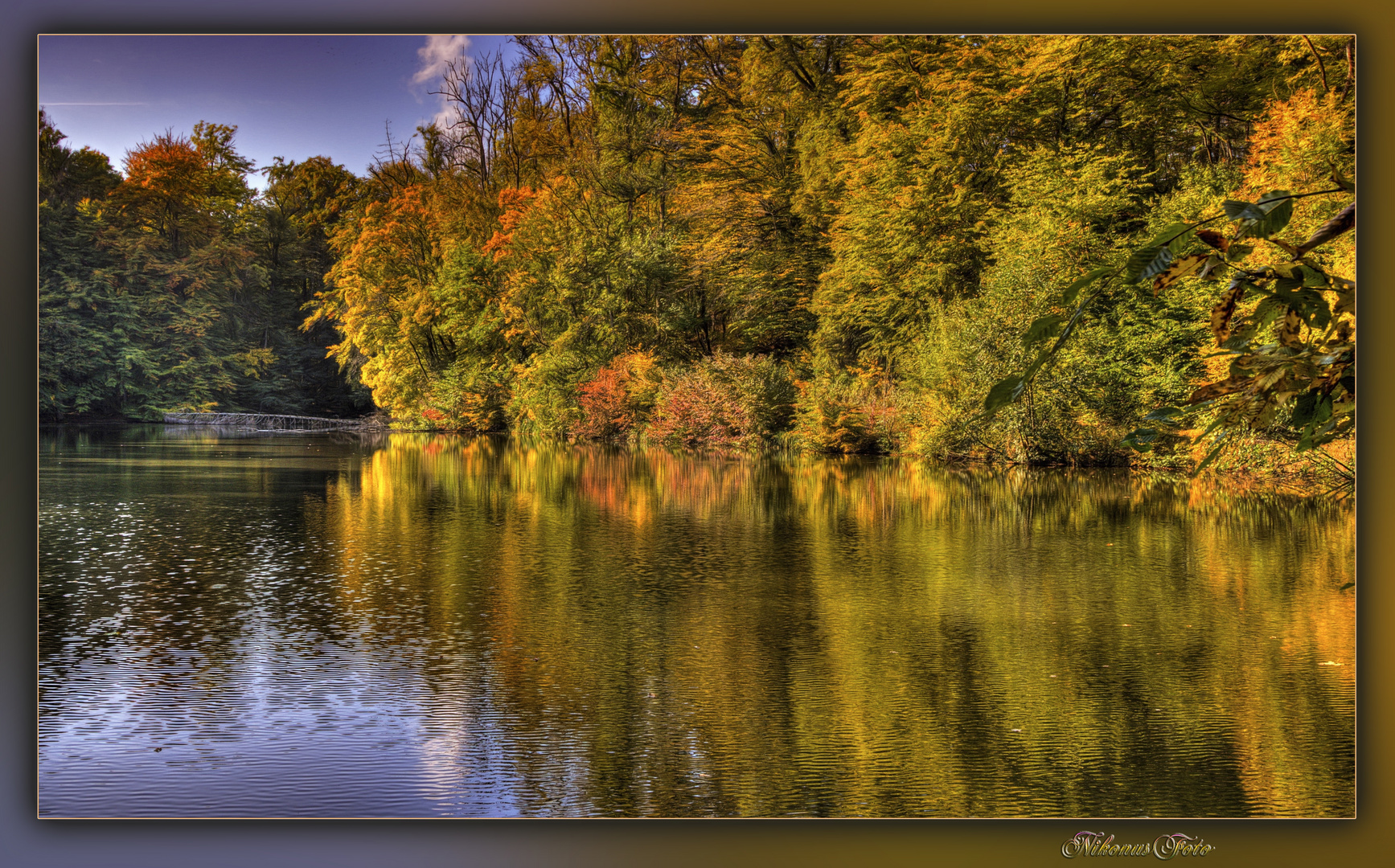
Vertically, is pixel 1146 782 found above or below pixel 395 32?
below

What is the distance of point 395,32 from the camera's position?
4465 mm

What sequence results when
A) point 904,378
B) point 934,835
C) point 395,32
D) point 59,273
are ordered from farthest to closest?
1. point 904,378
2. point 59,273
3. point 395,32
4. point 934,835

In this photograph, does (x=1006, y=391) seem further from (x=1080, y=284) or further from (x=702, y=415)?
(x=702, y=415)

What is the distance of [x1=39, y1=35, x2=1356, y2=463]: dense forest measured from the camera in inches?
227

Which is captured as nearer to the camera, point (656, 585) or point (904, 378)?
point (656, 585)

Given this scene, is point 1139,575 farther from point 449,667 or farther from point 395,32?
point 395,32

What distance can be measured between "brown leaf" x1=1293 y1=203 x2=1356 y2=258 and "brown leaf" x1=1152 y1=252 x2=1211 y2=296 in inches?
5.6

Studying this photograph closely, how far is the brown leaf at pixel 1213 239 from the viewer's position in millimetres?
1756

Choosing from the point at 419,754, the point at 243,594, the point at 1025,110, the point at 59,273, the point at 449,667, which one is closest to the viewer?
the point at 419,754

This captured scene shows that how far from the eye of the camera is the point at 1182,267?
1.76 metres

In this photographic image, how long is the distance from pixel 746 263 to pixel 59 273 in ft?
36.9

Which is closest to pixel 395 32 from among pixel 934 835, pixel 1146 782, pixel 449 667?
pixel 449 667

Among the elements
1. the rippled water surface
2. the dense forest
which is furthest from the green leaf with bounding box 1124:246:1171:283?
the rippled water surface

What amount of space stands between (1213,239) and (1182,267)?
0.08 m
